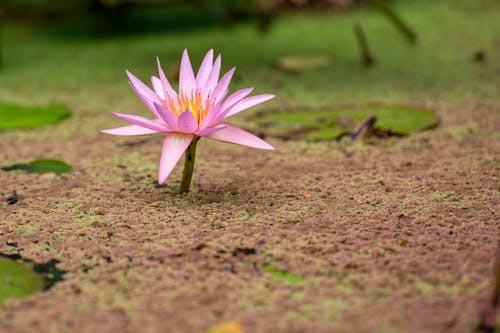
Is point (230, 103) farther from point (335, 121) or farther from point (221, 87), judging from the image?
point (335, 121)

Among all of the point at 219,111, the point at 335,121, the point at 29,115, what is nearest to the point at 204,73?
the point at 219,111

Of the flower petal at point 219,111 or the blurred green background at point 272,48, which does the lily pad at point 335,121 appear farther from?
the flower petal at point 219,111

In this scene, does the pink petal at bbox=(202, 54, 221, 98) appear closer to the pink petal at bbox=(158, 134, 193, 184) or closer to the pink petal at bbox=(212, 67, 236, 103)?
the pink petal at bbox=(212, 67, 236, 103)

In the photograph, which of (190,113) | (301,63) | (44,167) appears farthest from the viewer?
(301,63)

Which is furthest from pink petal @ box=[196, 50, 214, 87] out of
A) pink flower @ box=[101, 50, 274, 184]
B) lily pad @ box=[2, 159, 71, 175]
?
lily pad @ box=[2, 159, 71, 175]

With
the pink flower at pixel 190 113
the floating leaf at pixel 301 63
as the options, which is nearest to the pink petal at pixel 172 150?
the pink flower at pixel 190 113

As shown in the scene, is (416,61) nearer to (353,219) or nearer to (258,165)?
(258,165)

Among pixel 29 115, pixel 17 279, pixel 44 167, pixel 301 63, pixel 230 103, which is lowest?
pixel 17 279
